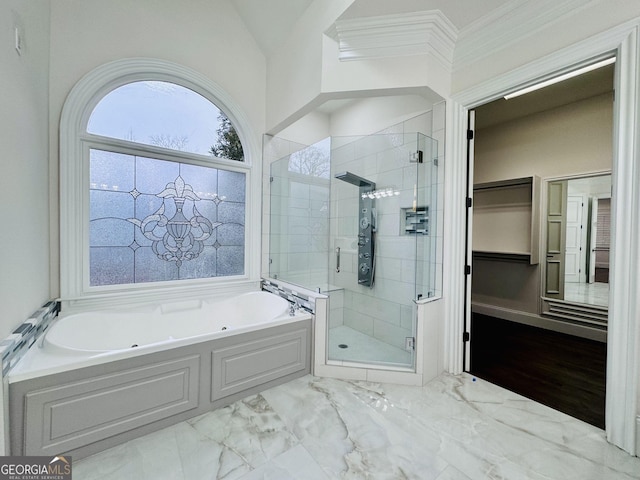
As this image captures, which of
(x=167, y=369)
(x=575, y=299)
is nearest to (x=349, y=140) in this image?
(x=167, y=369)

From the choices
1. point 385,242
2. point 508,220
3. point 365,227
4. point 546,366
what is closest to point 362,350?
point 385,242

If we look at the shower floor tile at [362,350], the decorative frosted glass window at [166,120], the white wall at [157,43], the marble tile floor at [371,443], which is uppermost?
the white wall at [157,43]

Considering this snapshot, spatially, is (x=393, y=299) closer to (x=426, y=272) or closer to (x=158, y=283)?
(x=426, y=272)

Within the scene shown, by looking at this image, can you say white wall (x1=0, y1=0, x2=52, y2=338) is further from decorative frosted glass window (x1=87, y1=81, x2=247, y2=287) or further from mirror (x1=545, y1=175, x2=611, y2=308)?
mirror (x1=545, y1=175, x2=611, y2=308)

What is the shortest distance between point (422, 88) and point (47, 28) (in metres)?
2.96

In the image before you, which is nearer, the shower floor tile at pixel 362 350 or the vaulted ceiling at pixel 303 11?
the vaulted ceiling at pixel 303 11

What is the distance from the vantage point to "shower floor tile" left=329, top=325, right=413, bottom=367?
237 cm

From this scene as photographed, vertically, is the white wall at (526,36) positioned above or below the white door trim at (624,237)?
above

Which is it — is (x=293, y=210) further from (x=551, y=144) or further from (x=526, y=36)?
(x=551, y=144)

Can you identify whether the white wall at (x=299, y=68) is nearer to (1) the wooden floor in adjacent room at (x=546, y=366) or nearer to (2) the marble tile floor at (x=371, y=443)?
(2) the marble tile floor at (x=371, y=443)

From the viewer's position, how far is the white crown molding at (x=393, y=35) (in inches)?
83.7

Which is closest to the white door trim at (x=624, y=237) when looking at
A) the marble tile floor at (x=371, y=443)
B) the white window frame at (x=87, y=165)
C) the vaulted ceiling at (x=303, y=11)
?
the marble tile floor at (x=371, y=443)

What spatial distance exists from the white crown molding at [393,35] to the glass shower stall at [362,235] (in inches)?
28.2

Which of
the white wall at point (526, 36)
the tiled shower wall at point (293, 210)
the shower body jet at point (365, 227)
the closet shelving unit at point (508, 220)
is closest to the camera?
the white wall at point (526, 36)
